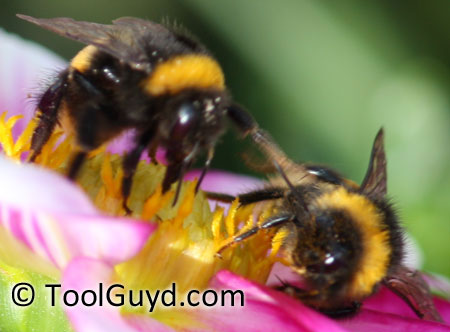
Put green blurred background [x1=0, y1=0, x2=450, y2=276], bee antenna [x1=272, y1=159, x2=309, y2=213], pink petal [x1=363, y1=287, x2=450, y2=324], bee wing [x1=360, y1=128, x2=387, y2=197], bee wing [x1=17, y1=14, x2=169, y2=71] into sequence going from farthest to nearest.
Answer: green blurred background [x1=0, y1=0, x2=450, y2=276], pink petal [x1=363, y1=287, x2=450, y2=324], bee wing [x1=360, y1=128, x2=387, y2=197], bee antenna [x1=272, y1=159, x2=309, y2=213], bee wing [x1=17, y1=14, x2=169, y2=71]

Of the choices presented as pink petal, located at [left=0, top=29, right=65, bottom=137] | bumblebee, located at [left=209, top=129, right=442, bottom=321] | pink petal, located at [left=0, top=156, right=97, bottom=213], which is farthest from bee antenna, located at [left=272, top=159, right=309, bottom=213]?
pink petal, located at [left=0, top=29, right=65, bottom=137]

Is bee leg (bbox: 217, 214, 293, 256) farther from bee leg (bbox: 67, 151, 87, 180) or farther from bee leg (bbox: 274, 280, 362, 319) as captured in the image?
bee leg (bbox: 67, 151, 87, 180)

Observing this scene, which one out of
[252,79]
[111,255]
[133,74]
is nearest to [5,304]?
[111,255]

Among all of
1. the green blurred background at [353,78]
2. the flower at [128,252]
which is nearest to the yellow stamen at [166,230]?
the flower at [128,252]

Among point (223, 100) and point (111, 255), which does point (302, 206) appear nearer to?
point (223, 100)

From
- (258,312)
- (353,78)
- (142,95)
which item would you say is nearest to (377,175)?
(258,312)

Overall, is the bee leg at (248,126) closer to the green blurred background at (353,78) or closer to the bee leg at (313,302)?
the bee leg at (313,302)

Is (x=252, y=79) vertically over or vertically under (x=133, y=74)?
under
